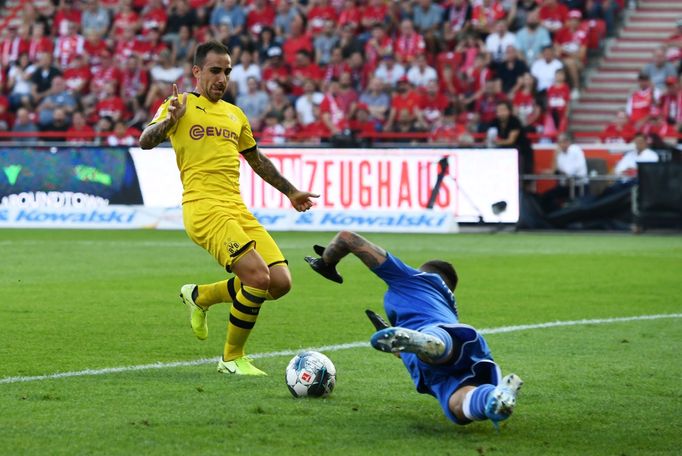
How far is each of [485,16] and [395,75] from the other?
2103 mm

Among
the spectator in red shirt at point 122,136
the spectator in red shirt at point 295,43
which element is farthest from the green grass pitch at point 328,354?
the spectator in red shirt at point 295,43

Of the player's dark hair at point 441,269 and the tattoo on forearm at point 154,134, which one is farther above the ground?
the tattoo on forearm at point 154,134

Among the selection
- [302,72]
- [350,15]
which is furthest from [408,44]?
[302,72]

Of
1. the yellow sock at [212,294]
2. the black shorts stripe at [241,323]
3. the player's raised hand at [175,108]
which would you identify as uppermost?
the player's raised hand at [175,108]

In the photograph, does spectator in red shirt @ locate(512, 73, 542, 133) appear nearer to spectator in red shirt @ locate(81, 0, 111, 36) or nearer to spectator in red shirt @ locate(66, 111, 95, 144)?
spectator in red shirt @ locate(66, 111, 95, 144)

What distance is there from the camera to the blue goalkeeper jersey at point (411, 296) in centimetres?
661

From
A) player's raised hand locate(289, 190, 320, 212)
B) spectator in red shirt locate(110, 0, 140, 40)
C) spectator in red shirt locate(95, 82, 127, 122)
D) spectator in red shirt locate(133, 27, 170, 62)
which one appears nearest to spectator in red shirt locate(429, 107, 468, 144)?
spectator in red shirt locate(95, 82, 127, 122)

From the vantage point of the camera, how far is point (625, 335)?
10.1 meters

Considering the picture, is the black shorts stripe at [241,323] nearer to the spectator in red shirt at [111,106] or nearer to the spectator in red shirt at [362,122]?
the spectator in red shirt at [362,122]

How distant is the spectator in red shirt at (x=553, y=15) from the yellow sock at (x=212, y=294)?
17284mm

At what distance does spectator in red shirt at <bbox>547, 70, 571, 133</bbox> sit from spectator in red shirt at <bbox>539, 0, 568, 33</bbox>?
1687 mm

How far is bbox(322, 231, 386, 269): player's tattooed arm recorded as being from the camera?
21.9 ft

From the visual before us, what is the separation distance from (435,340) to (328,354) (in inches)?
116

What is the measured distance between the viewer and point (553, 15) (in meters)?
24.9
